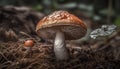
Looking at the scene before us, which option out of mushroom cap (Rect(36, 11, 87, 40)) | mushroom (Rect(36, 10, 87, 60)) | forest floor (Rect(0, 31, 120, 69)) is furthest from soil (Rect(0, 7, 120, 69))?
mushroom cap (Rect(36, 11, 87, 40))

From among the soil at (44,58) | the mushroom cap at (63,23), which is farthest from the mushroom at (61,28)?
the soil at (44,58)

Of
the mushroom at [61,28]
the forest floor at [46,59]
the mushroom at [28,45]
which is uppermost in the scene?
the mushroom at [61,28]

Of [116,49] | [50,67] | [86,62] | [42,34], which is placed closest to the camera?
[50,67]

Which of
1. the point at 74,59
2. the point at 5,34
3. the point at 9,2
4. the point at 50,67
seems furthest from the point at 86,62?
the point at 9,2

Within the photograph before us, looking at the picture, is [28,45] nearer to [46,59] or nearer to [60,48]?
[46,59]

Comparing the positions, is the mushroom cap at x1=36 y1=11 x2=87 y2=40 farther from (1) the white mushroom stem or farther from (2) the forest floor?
(2) the forest floor

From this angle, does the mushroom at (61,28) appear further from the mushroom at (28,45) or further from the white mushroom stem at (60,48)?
the mushroom at (28,45)

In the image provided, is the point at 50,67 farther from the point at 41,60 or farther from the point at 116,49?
the point at 116,49

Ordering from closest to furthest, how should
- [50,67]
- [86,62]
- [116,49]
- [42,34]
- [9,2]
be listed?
[50,67]
[86,62]
[42,34]
[116,49]
[9,2]
